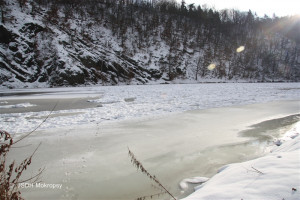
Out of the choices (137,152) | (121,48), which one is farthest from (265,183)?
(121,48)

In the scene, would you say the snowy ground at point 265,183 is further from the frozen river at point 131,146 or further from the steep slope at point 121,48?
the steep slope at point 121,48

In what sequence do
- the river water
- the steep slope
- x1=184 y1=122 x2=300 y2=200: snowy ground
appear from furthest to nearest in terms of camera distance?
the steep slope < the river water < x1=184 y1=122 x2=300 y2=200: snowy ground

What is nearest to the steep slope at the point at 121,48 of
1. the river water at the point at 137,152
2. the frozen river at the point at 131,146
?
the frozen river at the point at 131,146

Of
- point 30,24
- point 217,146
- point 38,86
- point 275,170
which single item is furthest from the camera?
point 30,24

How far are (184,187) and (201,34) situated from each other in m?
68.5

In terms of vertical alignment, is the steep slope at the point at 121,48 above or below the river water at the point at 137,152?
above

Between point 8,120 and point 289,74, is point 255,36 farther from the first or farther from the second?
point 8,120

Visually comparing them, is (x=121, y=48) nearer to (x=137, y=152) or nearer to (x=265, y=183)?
Answer: (x=137, y=152)

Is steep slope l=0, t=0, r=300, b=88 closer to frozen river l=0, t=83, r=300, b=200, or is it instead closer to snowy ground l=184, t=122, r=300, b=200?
frozen river l=0, t=83, r=300, b=200

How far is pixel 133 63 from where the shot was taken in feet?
141

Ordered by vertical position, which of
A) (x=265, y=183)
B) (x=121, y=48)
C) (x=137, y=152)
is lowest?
(x=137, y=152)

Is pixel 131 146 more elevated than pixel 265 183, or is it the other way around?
pixel 265 183

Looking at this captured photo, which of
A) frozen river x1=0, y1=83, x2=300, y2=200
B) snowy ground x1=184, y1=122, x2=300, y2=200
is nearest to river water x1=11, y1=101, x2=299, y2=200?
frozen river x1=0, y1=83, x2=300, y2=200

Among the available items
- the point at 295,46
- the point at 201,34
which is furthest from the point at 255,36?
the point at 201,34
